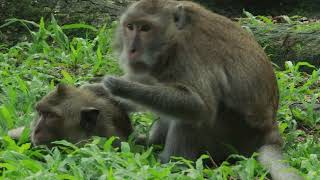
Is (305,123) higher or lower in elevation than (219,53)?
lower

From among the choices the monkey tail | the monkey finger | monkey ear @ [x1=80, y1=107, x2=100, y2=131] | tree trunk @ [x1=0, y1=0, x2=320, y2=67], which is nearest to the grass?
the monkey tail

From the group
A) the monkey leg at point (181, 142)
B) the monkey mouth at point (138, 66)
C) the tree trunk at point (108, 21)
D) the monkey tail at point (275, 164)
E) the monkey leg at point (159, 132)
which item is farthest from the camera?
the tree trunk at point (108, 21)

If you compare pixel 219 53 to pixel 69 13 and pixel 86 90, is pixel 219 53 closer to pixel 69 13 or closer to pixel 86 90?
pixel 86 90

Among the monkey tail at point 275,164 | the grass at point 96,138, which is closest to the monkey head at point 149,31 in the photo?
the grass at point 96,138

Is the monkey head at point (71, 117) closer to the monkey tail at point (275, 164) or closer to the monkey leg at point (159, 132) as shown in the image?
the monkey leg at point (159, 132)

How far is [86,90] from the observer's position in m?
6.51

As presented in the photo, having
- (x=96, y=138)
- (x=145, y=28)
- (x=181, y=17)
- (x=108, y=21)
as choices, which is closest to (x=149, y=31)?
(x=145, y=28)

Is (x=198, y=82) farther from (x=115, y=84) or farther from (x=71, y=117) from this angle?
(x=71, y=117)

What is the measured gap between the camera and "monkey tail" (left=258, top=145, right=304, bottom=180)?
19.2 feet

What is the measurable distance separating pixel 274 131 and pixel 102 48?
3434mm

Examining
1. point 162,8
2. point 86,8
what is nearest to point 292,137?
point 162,8

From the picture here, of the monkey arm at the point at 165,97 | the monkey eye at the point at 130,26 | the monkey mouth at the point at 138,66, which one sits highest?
the monkey eye at the point at 130,26

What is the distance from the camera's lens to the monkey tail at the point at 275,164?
5855mm

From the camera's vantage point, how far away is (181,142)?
6.31 meters
